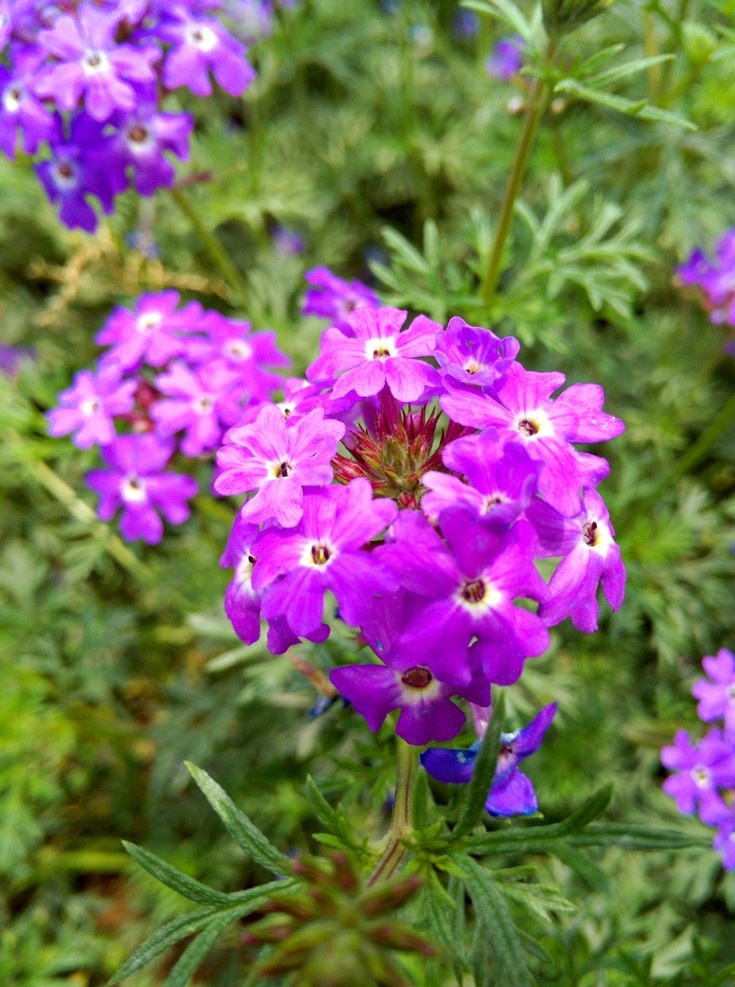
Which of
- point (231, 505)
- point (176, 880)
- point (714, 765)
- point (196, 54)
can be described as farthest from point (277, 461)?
point (231, 505)

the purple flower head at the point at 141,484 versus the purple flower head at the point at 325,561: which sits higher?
the purple flower head at the point at 325,561

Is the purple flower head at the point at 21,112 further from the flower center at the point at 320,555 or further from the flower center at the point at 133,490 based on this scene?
the flower center at the point at 320,555

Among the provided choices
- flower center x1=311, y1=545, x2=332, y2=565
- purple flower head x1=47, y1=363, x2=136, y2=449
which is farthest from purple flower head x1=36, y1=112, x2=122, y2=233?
flower center x1=311, y1=545, x2=332, y2=565

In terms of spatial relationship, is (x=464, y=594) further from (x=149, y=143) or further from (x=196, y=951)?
(x=149, y=143)

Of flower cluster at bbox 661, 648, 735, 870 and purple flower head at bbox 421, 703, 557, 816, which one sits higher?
purple flower head at bbox 421, 703, 557, 816

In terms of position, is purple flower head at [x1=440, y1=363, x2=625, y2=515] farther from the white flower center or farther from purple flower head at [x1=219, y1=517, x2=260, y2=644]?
purple flower head at [x1=219, y1=517, x2=260, y2=644]

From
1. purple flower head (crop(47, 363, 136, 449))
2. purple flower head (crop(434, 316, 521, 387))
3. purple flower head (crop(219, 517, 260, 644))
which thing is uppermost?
purple flower head (crop(434, 316, 521, 387))

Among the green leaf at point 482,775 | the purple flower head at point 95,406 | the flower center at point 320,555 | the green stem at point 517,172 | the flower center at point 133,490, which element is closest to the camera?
the green leaf at point 482,775

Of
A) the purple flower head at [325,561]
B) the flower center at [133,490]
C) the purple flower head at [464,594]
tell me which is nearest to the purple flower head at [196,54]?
the flower center at [133,490]
